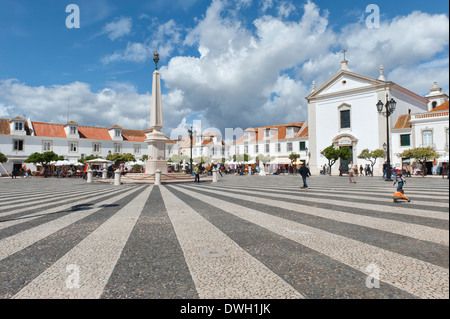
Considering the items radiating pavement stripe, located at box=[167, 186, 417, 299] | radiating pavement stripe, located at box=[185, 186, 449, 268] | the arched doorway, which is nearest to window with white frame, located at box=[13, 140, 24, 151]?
the arched doorway

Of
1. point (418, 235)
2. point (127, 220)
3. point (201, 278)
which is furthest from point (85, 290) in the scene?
point (418, 235)

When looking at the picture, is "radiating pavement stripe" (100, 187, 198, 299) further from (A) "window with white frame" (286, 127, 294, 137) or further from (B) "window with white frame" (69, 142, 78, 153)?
(B) "window with white frame" (69, 142, 78, 153)

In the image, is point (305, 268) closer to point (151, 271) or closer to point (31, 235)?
point (151, 271)

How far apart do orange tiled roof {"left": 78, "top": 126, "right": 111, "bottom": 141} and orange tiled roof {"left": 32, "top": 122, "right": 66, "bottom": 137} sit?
3.35 metres

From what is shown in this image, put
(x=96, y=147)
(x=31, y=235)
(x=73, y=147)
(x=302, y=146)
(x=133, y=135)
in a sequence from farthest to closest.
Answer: (x=133, y=135)
(x=96, y=147)
(x=73, y=147)
(x=302, y=146)
(x=31, y=235)

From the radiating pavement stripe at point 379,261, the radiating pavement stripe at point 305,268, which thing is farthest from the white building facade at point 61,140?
the radiating pavement stripe at point 379,261

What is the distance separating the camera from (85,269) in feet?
10.4

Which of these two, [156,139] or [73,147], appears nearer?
[156,139]

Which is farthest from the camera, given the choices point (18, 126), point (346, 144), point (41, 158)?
point (18, 126)

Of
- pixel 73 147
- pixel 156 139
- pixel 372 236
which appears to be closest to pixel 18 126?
pixel 73 147

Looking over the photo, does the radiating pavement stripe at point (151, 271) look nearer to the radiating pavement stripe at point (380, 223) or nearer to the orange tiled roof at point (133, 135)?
the radiating pavement stripe at point (380, 223)

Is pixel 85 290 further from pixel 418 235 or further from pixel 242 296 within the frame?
pixel 418 235

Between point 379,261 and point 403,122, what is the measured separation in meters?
40.2
